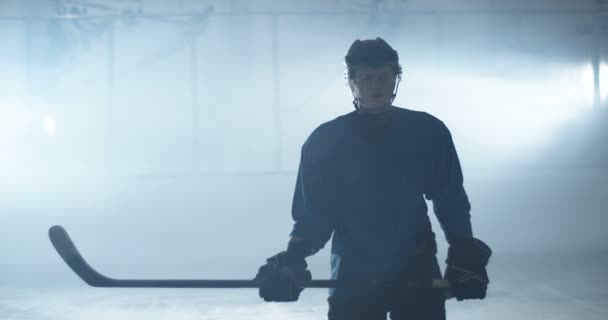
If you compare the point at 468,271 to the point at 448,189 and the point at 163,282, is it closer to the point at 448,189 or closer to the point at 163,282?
the point at 448,189

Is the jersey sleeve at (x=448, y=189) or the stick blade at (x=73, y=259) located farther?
the stick blade at (x=73, y=259)

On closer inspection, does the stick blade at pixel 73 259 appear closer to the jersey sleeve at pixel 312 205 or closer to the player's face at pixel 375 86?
the jersey sleeve at pixel 312 205

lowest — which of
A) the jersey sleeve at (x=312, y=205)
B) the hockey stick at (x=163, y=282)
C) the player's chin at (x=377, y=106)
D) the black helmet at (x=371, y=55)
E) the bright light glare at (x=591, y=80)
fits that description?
the hockey stick at (x=163, y=282)

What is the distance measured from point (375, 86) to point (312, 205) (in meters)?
0.30

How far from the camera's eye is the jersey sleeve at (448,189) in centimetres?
131

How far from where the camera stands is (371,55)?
1.36m

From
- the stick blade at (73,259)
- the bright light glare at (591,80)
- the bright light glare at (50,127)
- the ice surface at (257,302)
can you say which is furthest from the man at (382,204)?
the bright light glare at (591,80)

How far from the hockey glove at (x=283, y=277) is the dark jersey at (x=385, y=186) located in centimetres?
9

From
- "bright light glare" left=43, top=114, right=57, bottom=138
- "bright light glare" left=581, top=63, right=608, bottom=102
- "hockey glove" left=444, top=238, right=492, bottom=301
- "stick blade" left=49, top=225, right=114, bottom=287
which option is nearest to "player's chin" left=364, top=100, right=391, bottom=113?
"hockey glove" left=444, top=238, right=492, bottom=301

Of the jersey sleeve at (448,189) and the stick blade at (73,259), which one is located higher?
the jersey sleeve at (448,189)

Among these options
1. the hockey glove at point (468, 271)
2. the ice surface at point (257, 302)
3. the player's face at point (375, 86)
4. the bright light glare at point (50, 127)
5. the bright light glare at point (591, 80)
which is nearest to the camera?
the hockey glove at point (468, 271)

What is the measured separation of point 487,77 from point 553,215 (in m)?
1.62

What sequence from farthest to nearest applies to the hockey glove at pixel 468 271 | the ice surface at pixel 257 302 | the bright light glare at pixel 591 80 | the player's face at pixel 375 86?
the bright light glare at pixel 591 80, the ice surface at pixel 257 302, the player's face at pixel 375 86, the hockey glove at pixel 468 271

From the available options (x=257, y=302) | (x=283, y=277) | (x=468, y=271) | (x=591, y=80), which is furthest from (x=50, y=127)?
(x=468, y=271)
